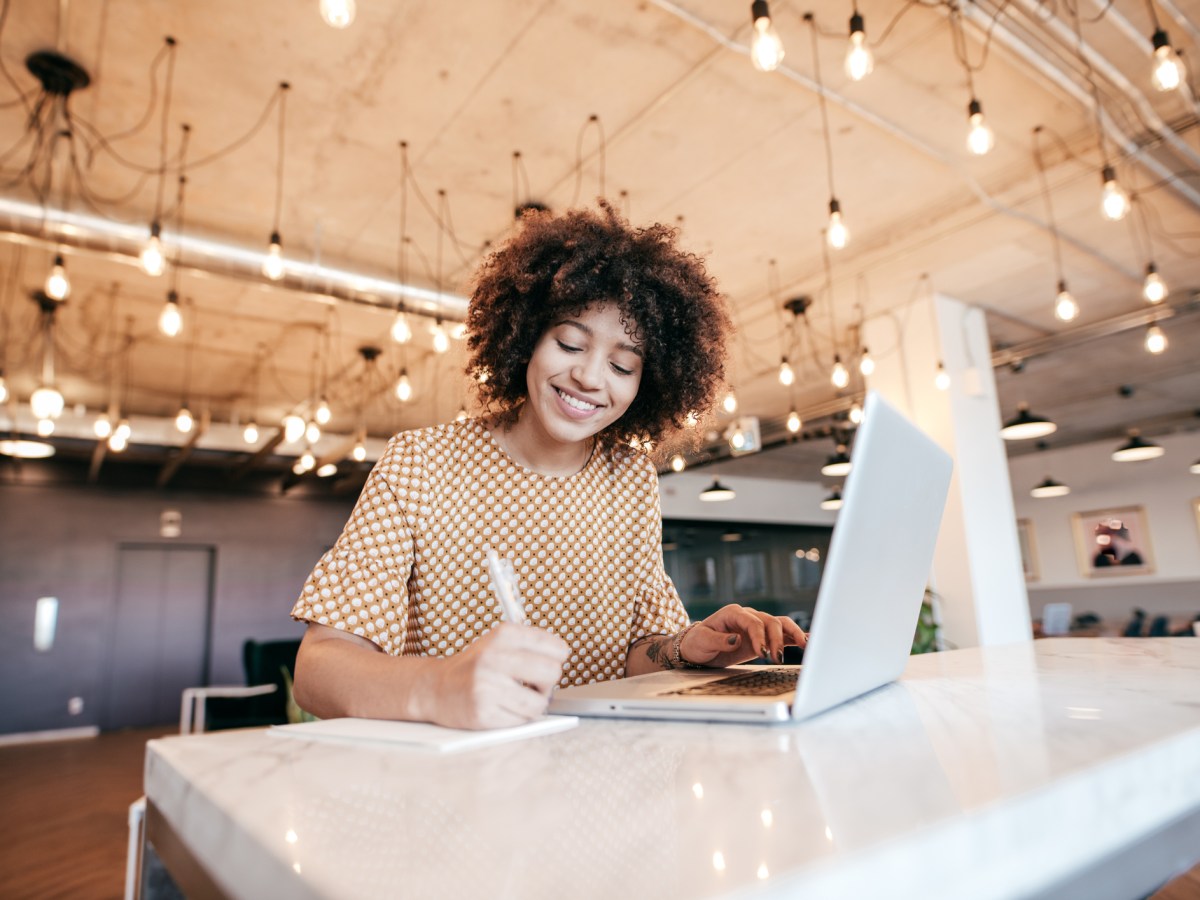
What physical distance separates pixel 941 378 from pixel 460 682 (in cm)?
514

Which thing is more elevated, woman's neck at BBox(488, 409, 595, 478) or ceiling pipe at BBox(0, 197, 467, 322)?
ceiling pipe at BBox(0, 197, 467, 322)

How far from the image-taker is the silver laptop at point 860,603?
0.61 metres

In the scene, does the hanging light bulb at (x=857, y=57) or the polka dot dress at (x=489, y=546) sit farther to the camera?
the hanging light bulb at (x=857, y=57)

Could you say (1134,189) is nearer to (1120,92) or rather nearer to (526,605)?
(1120,92)

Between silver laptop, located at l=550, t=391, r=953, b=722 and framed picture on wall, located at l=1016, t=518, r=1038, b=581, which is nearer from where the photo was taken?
silver laptop, located at l=550, t=391, r=953, b=722

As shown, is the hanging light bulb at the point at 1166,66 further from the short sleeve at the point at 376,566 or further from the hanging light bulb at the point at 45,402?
the hanging light bulb at the point at 45,402

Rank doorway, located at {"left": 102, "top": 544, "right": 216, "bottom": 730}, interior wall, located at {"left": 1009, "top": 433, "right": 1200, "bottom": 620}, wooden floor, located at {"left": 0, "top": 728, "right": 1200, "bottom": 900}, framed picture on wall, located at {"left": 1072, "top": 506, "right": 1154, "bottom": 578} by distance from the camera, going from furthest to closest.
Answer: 1. framed picture on wall, located at {"left": 1072, "top": 506, "right": 1154, "bottom": 578}
2. interior wall, located at {"left": 1009, "top": 433, "right": 1200, "bottom": 620}
3. doorway, located at {"left": 102, "top": 544, "right": 216, "bottom": 730}
4. wooden floor, located at {"left": 0, "top": 728, "right": 1200, "bottom": 900}

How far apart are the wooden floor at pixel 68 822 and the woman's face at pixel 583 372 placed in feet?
3.40

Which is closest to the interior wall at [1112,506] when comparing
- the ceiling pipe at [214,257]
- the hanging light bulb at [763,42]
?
the ceiling pipe at [214,257]

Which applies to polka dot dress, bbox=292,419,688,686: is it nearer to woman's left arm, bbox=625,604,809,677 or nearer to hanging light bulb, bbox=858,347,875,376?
woman's left arm, bbox=625,604,809,677

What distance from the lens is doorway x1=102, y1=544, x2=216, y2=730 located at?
872 centimetres

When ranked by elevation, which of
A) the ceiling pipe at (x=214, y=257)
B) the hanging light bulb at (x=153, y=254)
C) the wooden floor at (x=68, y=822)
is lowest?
the wooden floor at (x=68, y=822)

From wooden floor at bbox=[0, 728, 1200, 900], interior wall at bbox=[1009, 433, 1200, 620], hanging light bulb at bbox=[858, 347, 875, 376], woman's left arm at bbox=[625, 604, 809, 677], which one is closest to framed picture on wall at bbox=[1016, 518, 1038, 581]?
interior wall at bbox=[1009, 433, 1200, 620]

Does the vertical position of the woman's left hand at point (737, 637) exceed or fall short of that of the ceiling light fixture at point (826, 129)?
it falls short
